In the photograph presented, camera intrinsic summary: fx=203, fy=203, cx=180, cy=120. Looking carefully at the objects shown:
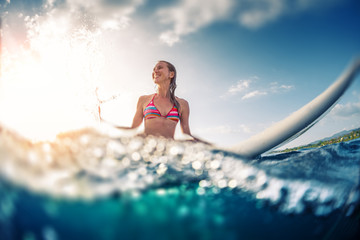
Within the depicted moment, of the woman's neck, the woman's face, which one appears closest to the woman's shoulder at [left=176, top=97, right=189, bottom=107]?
the woman's neck

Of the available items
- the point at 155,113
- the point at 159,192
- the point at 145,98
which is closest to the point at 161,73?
the point at 145,98

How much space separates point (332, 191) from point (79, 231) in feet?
4.27

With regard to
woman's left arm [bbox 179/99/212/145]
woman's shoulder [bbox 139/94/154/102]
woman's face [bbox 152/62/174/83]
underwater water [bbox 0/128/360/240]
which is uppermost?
woman's face [bbox 152/62/174/83]

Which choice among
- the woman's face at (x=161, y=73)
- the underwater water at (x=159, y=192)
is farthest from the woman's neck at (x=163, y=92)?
the underwater water at (x=159, y=192)

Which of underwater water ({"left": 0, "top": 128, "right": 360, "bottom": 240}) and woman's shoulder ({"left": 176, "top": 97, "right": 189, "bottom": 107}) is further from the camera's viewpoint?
woman's shoulder ({"left": 176, "top": 97, "right": 189, "bottom": 107})

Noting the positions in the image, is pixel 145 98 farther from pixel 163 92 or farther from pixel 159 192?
pixel 159 192

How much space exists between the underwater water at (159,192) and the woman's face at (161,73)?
1.94 m

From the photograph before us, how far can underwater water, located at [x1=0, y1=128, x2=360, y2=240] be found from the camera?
70cm

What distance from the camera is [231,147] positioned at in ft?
5.41

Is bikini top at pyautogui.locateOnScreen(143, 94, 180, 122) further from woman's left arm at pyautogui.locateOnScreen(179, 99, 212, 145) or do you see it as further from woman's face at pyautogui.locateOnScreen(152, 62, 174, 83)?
woman's face at pyautogui.locateOnScreen(152, 62, 174, 83)

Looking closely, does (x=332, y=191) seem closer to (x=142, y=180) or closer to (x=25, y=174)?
(x=142, y=180)

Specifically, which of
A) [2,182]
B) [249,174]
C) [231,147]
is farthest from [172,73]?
[2,182]

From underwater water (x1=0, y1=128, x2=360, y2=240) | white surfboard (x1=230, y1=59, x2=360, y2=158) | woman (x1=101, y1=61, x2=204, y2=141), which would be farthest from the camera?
woman (x1=101, y1=61, x2=204, y2=141)

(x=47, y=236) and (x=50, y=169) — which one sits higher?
(x=50, y=169)
